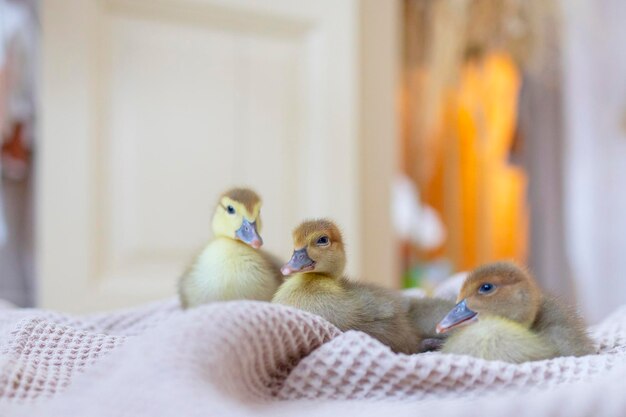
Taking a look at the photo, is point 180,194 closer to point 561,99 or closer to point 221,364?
point 221,364

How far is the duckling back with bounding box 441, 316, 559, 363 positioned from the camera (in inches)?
17.9

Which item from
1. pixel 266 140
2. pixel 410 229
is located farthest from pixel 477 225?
pixel 266 140

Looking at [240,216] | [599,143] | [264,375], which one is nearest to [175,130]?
[240,216]

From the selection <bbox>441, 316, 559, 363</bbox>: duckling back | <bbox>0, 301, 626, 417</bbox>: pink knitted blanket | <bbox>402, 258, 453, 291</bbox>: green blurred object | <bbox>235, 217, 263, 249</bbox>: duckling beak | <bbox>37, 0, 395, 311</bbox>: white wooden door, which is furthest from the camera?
<bbox>402, 258, 453, 291</bbox>: green blurred object

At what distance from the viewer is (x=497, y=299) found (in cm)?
49

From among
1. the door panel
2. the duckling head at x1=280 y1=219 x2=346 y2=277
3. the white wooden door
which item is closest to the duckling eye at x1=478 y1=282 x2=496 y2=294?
the duckling head at x1=280 y1=219 x2=346 y2=277

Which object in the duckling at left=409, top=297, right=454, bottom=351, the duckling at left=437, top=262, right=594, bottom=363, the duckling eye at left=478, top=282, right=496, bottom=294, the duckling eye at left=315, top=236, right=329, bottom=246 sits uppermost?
the duckling eye at left=315, top=236, right=329, bottom=246

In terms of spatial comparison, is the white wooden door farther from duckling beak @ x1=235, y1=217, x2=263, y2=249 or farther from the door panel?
duckling beak @ x1=235, y1=217, x2=263, y2=249

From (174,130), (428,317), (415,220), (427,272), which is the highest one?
(174,130)

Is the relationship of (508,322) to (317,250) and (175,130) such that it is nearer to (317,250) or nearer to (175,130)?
(317,250)

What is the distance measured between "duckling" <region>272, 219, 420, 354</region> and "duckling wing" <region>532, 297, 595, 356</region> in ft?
0.30

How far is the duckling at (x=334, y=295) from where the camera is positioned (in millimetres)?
506

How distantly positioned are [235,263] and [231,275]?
1cm

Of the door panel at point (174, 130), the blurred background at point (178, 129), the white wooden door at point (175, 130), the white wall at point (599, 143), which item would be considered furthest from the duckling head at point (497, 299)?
the white wall at point (599, 143)
